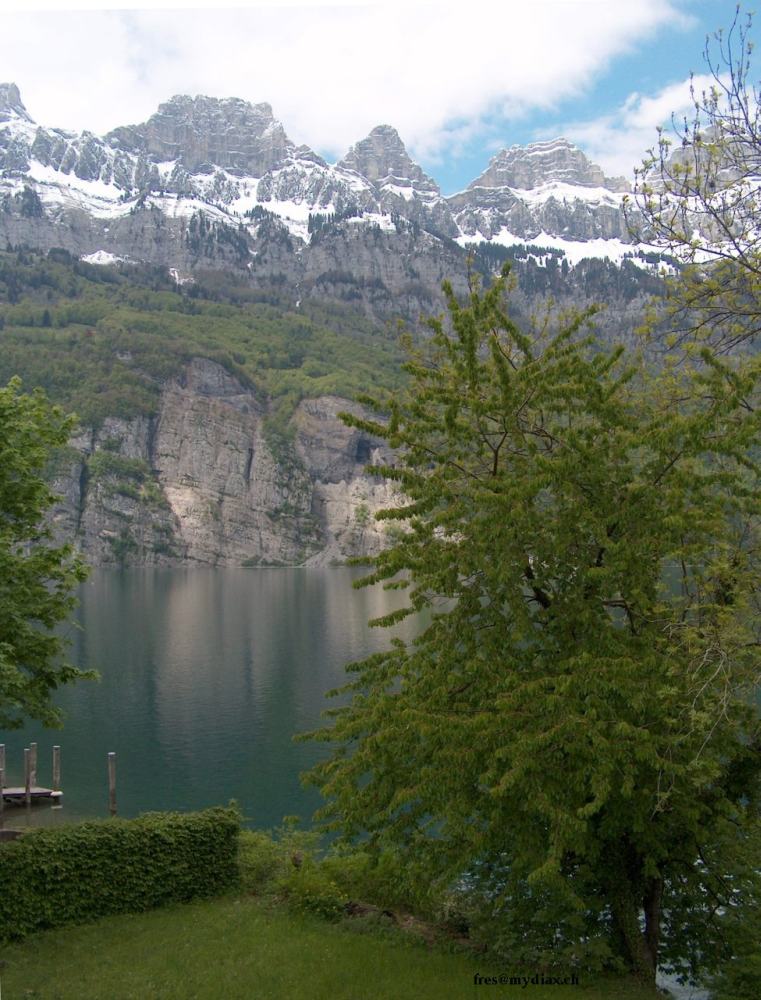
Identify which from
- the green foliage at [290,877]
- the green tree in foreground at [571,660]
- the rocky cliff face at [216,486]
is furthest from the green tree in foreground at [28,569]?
the rocky cliff face at [216,486]

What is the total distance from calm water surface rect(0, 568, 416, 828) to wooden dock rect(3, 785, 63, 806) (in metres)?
0.55

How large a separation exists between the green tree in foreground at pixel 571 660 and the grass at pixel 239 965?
3.80 feet

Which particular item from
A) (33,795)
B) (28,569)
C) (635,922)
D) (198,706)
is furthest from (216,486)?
(635,922)

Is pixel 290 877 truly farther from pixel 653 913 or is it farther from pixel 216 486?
pixel 216 486

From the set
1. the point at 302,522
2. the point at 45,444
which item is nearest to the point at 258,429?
the point at 302,522

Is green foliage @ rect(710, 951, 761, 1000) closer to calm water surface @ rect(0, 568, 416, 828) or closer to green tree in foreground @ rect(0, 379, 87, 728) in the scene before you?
green tree in foreground @ rect(0, 379, 87, 728)

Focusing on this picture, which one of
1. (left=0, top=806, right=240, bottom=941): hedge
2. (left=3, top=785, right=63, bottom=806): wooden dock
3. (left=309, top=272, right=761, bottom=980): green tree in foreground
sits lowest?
(left=3, top=785, right=63, bottom=806): wooden dock

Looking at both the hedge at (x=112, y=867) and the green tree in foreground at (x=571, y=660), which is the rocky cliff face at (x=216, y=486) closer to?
the hedge at (x=112, y=867)

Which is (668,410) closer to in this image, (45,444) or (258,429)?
(45,444)

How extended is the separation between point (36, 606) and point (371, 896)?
8368mm

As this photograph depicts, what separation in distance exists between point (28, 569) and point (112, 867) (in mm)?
5464

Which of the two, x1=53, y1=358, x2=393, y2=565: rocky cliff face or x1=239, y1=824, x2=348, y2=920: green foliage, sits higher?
x1=53, y1=358, x2=393, y2=565: rocky cliff face

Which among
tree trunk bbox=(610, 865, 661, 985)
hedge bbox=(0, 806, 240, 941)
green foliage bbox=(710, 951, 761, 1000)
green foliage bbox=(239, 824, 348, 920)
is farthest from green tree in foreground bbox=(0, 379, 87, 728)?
green foliage bbox=(710, 951, 761, 1000)

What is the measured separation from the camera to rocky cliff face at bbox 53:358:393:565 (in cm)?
17725
